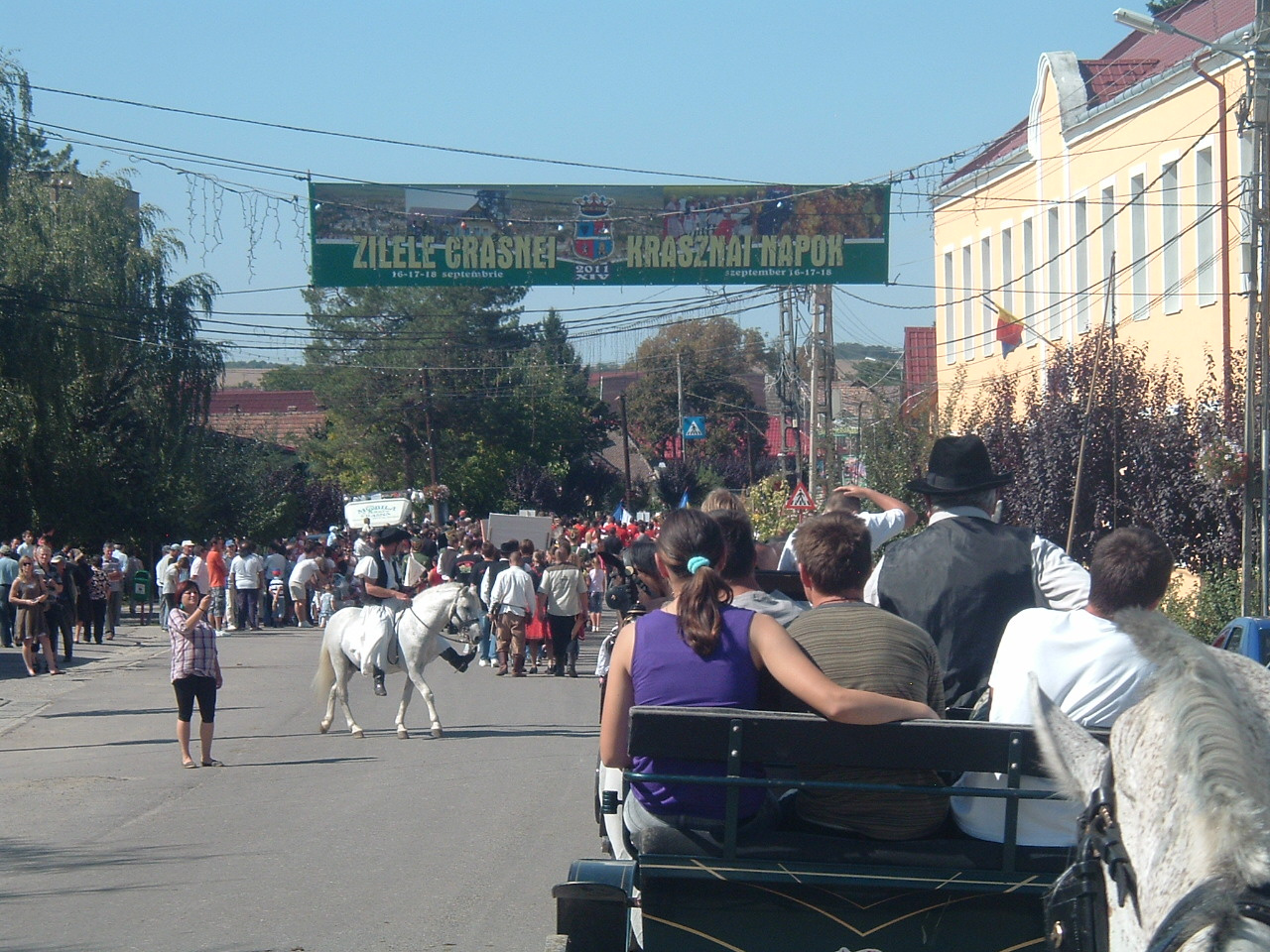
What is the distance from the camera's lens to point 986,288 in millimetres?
34594

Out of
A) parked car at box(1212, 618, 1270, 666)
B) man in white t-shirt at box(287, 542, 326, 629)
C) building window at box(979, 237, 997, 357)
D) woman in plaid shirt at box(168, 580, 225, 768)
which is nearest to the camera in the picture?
parked car at box(1212, 618, 1270, 666)

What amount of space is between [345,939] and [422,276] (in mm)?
19936

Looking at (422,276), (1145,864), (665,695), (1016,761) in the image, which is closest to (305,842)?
(665,695)

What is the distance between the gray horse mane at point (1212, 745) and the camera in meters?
1.56

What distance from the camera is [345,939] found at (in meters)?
6.24

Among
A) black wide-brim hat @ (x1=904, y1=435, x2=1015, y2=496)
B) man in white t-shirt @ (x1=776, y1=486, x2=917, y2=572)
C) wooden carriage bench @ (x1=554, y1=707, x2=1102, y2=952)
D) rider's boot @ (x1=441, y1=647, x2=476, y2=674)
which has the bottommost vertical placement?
rider's boot @ (x1=441, y1=647, x2=476, y2=674)

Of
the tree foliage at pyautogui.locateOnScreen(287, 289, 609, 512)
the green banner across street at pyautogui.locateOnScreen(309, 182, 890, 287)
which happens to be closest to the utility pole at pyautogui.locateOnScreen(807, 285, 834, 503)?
the green banner across street at pyautogui.locateOnScreen(309, 182, 890, 287)

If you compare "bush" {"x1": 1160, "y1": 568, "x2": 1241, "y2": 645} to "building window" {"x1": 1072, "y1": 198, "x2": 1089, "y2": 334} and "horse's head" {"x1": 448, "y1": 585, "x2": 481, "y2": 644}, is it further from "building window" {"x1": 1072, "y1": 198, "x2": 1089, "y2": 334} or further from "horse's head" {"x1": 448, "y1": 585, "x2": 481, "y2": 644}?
"building window" {"x1": 1072, "y1": 198, "x2": 1089, "y2": 334}

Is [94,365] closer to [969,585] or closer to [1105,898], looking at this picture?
[969,585]

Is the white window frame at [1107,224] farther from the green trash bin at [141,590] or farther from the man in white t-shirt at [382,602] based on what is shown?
the green trash bin at [141,590]

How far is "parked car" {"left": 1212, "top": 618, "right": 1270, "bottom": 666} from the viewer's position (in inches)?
443

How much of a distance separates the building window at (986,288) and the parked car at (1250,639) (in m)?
23.0

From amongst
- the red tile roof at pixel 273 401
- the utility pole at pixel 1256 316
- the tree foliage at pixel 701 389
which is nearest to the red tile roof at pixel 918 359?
the utility pole at pixel 1256 316

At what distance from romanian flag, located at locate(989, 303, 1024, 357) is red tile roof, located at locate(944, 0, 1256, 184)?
4.17 metres
